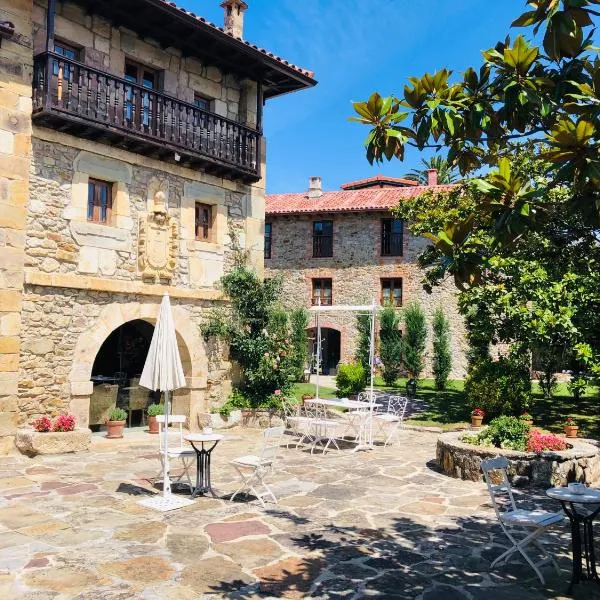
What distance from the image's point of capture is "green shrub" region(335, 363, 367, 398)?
19.3 metres

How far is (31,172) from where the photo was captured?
1069 centimetres

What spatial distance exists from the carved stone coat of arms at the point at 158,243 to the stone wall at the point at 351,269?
1552cm

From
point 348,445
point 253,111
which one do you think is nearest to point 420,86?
point 348,445

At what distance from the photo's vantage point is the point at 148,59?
12.9 metres

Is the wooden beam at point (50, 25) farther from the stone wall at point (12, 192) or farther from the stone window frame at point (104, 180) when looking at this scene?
the stone window frame at point (104, 180)

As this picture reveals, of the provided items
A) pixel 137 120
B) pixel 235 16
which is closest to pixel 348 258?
pixel 235 16

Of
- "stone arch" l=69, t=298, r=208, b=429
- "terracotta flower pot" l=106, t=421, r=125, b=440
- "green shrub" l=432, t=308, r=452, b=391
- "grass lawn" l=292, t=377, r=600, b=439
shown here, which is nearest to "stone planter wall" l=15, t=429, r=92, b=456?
"stone arch" l=69, t=298, r=208, b=429

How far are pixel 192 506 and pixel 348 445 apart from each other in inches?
210

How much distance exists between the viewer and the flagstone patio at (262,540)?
5.23 m

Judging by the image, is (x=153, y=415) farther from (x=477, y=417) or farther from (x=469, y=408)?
(x=469, y=408)

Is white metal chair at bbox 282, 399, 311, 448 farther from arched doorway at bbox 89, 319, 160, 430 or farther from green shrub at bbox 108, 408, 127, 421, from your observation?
green shrub at bbox 108, 408, 127, 421

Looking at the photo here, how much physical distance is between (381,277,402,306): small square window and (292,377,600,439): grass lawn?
4.38m

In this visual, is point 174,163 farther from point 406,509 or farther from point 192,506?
point 406,509

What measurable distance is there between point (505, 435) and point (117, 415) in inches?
293
